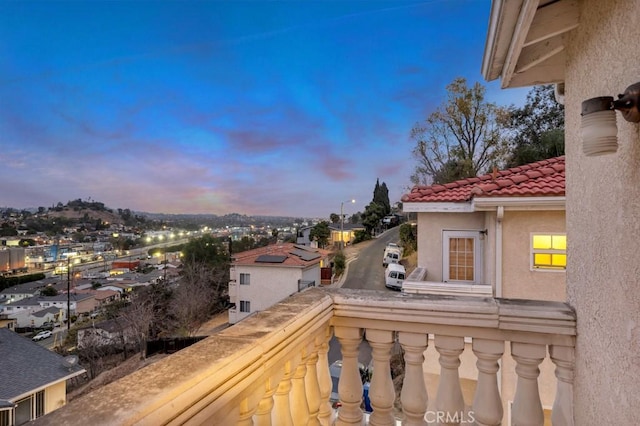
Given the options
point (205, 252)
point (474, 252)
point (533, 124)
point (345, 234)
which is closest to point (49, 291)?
point (205, 252)

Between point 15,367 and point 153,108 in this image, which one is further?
point 153,108

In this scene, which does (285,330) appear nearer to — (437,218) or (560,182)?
(560,182)

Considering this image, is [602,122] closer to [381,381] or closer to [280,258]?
[381,381]

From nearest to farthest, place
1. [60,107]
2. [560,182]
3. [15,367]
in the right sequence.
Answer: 1. [560,182]
2. [15,367]
3. [60,107]

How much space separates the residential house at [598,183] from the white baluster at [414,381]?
606mm

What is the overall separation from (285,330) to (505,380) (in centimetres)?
298

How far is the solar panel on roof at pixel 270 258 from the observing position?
1898cm

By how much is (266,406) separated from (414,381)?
2.31 ft

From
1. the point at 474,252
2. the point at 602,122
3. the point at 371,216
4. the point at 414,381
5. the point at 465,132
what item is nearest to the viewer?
the point at 602,122

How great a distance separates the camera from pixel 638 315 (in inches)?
36.9

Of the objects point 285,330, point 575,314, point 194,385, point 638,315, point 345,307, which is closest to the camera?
point 194,385

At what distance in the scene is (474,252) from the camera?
6969mm

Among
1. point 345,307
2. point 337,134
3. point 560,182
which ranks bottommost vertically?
point 345,307

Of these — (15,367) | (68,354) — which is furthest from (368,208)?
(15,367)
